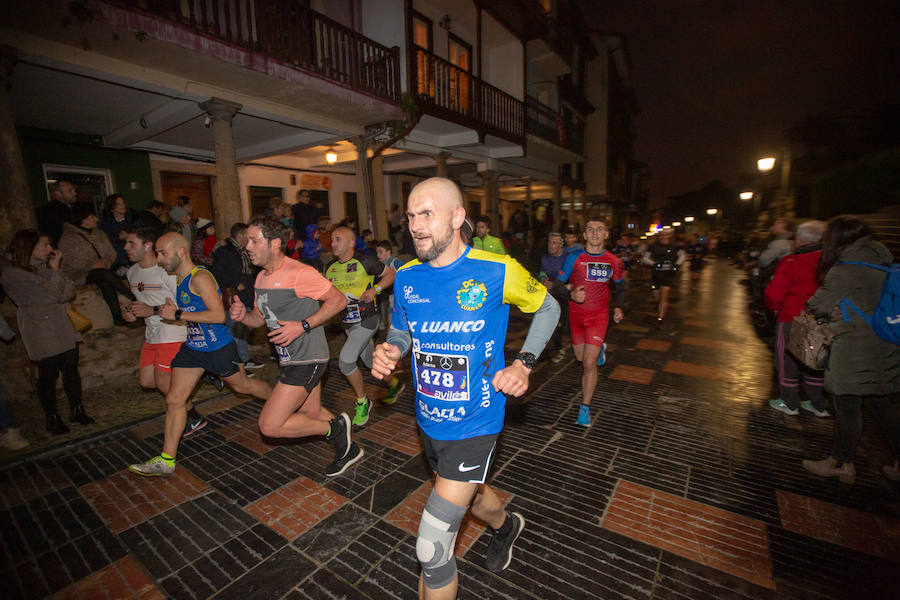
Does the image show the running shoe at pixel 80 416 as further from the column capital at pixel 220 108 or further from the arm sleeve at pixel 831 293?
the arm sleeve at pixel 831 293

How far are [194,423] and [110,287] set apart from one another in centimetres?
328

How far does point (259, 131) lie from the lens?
1033cm

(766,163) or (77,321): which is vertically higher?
(766,163)

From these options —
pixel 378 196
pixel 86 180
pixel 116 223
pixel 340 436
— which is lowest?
pixel 340 436

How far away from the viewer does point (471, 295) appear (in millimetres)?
2127

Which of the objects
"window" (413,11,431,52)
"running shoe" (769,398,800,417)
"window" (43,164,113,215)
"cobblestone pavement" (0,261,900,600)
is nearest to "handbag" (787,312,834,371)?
"cobblestone pavement" (0,261,900,600)

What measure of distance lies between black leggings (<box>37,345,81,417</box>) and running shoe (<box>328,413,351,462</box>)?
11.3 feet

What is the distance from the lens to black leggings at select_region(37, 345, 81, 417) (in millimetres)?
4406

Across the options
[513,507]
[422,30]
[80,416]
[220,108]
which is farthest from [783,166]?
[80,416]

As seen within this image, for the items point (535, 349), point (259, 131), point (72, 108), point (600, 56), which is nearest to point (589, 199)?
point (600, 56)

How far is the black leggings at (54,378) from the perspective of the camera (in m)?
4.41

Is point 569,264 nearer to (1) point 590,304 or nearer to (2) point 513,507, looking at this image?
(1) point 590,304

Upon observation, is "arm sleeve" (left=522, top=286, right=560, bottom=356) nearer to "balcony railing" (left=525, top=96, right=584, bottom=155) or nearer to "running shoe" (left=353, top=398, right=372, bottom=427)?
"running shoe" (left=353, top=398, right=372, bottom=427)

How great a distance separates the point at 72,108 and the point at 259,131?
11.8 ft
